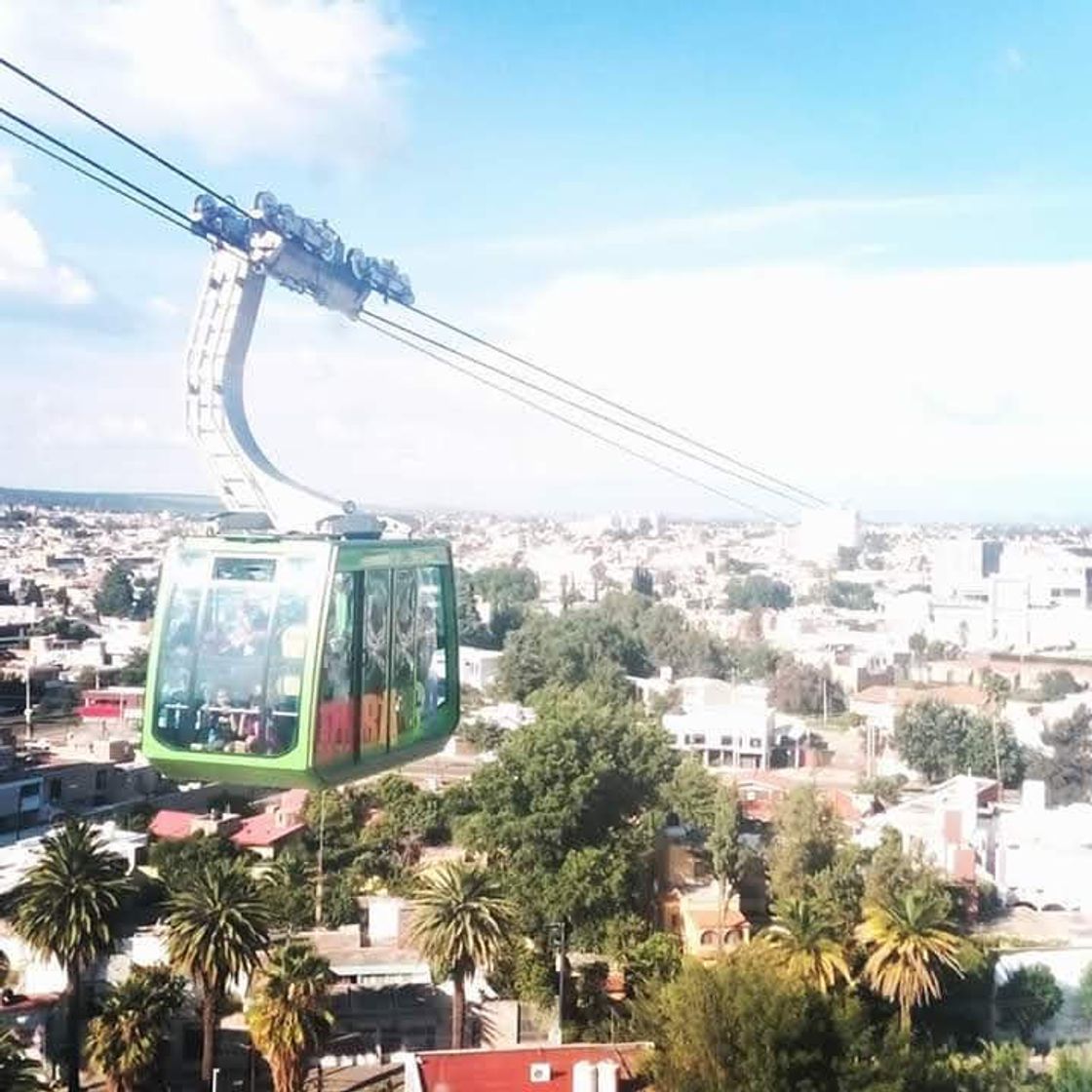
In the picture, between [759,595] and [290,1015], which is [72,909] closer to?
[290,1015]

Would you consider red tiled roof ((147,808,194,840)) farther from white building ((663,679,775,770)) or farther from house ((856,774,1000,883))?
white building ((663,679,775,770))

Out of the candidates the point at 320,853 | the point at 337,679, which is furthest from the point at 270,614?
the point at 320,853

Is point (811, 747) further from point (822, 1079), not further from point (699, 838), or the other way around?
point (822, 1079)

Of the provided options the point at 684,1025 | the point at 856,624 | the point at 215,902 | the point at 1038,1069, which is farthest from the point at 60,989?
the point at 856,624

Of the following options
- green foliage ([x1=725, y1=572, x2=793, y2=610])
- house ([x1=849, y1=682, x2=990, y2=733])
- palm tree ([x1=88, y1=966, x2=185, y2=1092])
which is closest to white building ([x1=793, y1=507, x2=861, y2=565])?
green foliage ([x1=725, y1=572, x2=793, y2=610])

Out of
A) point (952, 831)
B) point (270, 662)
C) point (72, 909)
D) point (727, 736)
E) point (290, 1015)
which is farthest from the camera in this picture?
point (727, 736)
